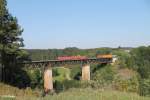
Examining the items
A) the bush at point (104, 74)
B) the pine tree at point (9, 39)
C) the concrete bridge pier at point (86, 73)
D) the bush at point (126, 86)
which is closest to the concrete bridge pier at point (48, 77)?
the concrete bridge pier at point (86, 73)

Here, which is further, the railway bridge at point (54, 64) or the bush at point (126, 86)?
the railway bridge at point (54, 64)

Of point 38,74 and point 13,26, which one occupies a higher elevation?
point 13,26

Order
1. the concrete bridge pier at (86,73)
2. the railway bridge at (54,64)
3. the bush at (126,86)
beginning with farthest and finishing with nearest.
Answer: the concrete bridge pier at (86,73)
the railway bridge at (54,64)
the bush at (126,86)

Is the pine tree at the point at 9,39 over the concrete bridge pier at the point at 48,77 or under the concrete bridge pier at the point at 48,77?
over

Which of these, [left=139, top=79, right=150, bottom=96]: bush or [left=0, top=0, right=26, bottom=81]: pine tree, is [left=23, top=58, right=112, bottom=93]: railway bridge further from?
[left=139, top=79, right=150, bottom=96]: bush

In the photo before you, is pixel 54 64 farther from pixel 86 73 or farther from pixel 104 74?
pixel 104 74

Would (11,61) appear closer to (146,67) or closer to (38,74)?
(38,74)

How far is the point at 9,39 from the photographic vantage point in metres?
49.3

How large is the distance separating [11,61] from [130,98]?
34087 millimetres

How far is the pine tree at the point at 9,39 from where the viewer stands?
47.2m

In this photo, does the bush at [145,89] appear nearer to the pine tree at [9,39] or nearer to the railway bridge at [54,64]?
the pine tree at [9,39]

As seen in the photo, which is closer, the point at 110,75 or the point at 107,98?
the point at 107,98

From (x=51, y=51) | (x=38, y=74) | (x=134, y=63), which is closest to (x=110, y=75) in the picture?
(x=134, y=63)

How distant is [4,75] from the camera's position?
2030 inches
